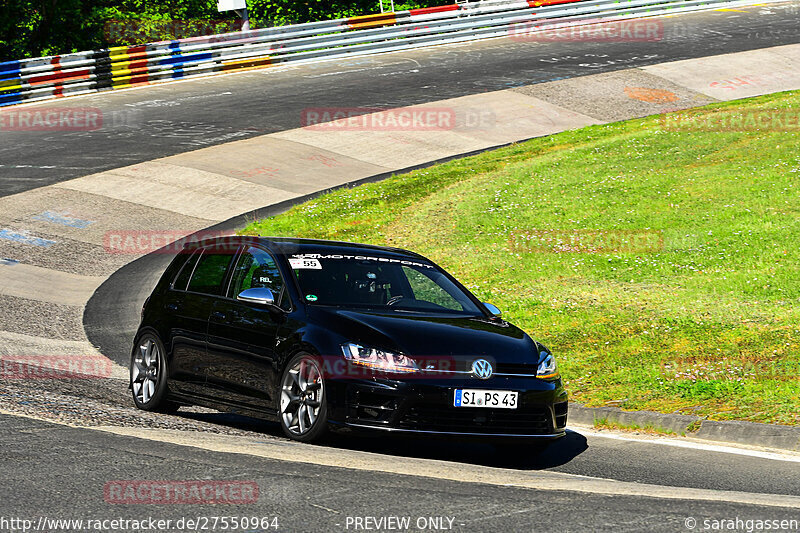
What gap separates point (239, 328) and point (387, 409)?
5.52 feet

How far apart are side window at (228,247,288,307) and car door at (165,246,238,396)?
0.15 metres

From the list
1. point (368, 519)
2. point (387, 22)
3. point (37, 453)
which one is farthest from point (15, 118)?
point (368, 519)

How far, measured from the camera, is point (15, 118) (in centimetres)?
2817

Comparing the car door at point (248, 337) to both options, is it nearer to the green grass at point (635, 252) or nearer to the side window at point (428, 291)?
the side window at point (428, 291)

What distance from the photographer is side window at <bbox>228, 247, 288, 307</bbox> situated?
8.56 meters

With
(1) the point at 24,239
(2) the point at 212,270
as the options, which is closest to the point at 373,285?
(2) the point at 212,270

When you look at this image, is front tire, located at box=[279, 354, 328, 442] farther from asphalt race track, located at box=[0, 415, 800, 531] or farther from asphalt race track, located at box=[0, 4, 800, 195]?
asphalt race track, located at box=[0, 4, 800, 195]

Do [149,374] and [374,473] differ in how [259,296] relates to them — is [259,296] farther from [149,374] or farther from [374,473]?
[374,473]

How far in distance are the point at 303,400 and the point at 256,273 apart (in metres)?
1.44

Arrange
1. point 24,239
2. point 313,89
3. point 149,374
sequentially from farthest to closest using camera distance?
point 313,89 → point 24,239 → point 149,374

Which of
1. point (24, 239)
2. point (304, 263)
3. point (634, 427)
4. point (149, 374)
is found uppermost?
point (304, 263)

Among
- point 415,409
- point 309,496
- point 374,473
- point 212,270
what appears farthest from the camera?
point 212,270

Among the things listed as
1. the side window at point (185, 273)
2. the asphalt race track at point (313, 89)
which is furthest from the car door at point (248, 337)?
the asphalt race track at point (313, 89)

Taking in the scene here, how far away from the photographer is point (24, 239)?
18328mm
